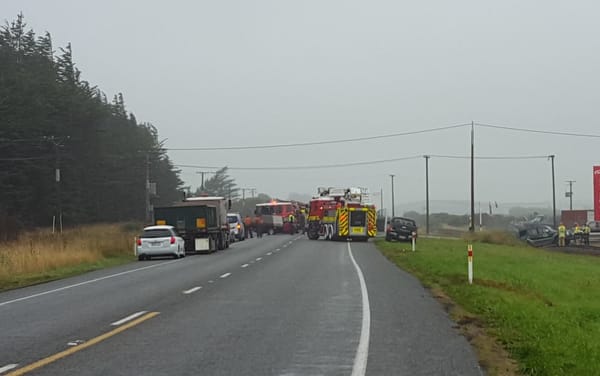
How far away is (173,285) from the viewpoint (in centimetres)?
2216

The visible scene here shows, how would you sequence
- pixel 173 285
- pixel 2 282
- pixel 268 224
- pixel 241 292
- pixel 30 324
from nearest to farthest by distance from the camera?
pixel 30 324 < pixel 241 292 < pixel 173 285 < pixel 2 282 < pixel 268 224

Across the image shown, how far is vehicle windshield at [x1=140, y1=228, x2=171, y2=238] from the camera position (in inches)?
1512

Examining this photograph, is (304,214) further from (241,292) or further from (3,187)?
(241,292)

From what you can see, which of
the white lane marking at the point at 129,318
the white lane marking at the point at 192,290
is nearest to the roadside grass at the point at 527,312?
the white lane marking at the point at 129,318

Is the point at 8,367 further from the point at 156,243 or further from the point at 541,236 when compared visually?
the point at 541,236

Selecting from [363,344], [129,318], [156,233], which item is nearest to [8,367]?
[363,344]

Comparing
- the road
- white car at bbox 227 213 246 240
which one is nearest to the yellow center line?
the road

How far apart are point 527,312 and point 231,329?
5.50 m

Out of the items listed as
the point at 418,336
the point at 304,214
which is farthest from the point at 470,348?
the point at 304,214

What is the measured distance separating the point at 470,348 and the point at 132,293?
10470 mm

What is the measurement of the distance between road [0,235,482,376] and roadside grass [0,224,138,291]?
4.41 m

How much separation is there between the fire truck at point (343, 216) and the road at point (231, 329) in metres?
34.7

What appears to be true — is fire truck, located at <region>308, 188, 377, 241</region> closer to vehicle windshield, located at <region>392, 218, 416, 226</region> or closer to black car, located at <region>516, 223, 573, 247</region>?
vehicle windshield, located at <region>392, 218, 416, 226</region>

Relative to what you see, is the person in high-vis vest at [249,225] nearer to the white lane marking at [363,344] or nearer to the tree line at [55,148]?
Result: the tree line at [55,148]
